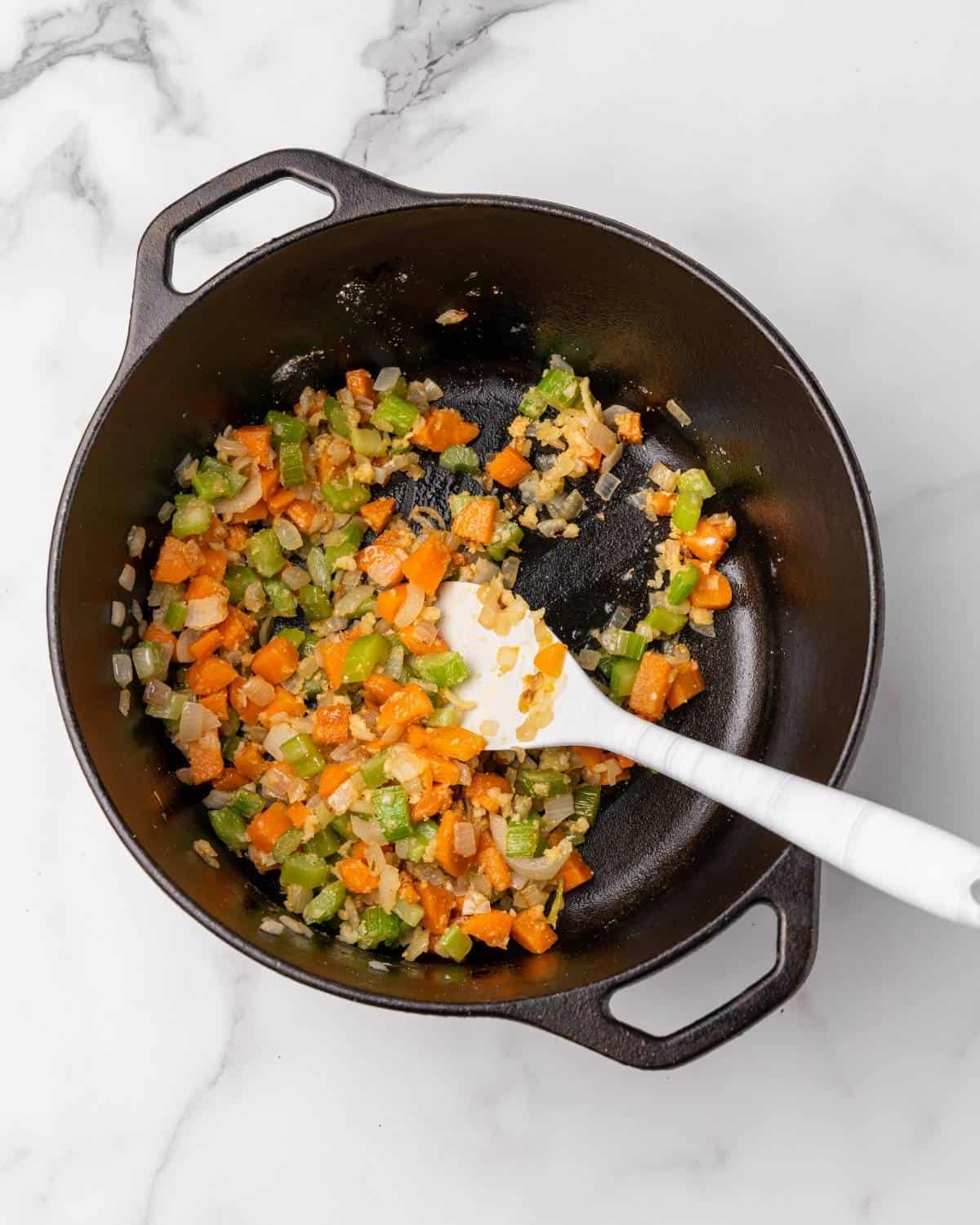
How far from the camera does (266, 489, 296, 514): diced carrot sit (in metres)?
2.20

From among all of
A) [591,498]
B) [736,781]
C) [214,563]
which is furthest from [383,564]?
[736,781]

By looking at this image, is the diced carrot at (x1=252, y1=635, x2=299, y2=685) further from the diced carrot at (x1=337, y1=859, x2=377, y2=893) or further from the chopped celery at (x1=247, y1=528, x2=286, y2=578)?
the diced carrot at (x1=337, y1=859, x2=377, y2=893)

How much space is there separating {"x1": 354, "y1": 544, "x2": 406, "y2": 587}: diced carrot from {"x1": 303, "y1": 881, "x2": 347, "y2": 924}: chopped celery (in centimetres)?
52

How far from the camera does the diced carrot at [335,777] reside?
2057 mm

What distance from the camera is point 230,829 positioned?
2.11m

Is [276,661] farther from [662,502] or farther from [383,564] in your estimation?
[662,502]

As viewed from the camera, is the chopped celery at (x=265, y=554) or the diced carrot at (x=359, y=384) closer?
the chopped celery at (x=265, y=554)

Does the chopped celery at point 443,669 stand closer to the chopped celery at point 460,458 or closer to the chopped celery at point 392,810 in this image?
the chopped celery at point 392,810

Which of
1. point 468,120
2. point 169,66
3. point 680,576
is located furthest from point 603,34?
point 680,576

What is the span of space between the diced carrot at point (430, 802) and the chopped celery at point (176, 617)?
51 centimetres

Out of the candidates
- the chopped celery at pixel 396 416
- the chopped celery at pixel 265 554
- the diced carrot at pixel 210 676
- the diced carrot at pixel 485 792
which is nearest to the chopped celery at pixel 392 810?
the diced carrot at pixel 485 792

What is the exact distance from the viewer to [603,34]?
91.4 inches

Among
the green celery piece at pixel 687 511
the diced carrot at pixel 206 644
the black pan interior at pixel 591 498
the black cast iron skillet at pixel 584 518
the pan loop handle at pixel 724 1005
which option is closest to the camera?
the pan loop handle at pixel 724 1005

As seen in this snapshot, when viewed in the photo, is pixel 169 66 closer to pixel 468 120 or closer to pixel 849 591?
pixel 468 120
